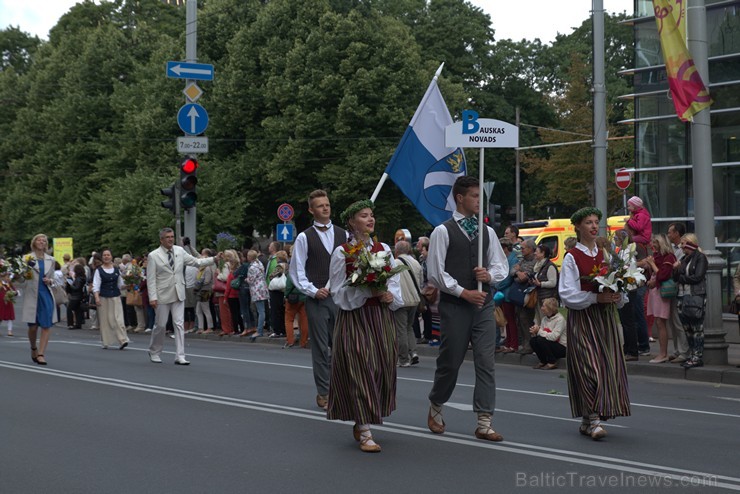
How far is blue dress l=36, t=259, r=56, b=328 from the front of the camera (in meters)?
16.5

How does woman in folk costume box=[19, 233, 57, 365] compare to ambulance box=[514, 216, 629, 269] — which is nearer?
woman in folk costume box=[19, 233, 57, 365]

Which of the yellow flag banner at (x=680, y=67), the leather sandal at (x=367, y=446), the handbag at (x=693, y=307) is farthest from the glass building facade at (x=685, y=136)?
the leather sandal at (x=367, y=446)

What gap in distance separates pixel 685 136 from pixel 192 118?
401 inches

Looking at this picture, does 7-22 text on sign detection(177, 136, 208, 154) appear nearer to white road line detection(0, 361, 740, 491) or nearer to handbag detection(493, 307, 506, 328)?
handbag detection(493, 307, 506, 328)

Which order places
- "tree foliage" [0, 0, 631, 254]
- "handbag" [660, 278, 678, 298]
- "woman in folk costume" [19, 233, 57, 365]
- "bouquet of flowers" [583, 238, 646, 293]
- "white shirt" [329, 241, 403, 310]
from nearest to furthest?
"white shirt" [329, 241, 403, 310] < "bouquet of flowers" [583, 238, 646, 293] < "handbag" [660, 278, 678, 298] < "woman in folk costume" [19, 233, 57, 365] < "tree foliage" [0, 0, 631, 254]

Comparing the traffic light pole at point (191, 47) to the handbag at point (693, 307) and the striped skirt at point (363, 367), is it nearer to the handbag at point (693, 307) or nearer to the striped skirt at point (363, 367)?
the handbag at point (693, 307)

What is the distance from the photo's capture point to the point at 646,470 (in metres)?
7.57

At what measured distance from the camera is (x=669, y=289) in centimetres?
1564

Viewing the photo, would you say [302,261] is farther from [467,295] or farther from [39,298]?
[39,298]

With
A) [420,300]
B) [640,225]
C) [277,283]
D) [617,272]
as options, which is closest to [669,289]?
[640,225]

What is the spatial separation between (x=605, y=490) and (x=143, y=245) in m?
40.5

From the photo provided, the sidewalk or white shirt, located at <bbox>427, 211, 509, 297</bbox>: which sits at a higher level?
white shirt, located at <bbox>427, 211, 509, 297</bbox>

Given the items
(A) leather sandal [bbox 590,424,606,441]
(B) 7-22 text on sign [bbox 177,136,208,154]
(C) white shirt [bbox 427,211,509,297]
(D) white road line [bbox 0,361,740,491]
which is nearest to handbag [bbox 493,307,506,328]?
(D) white road line [bbox 0,361,740,491]

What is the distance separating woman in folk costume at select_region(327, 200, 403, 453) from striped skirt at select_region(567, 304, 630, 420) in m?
1.55
